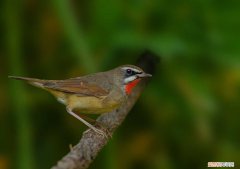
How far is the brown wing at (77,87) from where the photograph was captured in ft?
18.1

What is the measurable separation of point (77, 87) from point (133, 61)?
109 centimetres

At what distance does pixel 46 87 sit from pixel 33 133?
52.3 inches

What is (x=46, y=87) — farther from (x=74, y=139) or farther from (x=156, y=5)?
(x=156, y=5)

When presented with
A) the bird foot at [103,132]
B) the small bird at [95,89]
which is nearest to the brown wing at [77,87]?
the small bird at [95,89]

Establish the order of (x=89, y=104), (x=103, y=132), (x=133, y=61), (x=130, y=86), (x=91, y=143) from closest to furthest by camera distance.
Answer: (x=91, y=143), (x=103, y=132), (x=89, y=104), (x=130, y=86), (x=133, y=61)

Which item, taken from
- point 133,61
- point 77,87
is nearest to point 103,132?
point 77,87

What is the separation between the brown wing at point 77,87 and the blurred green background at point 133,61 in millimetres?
453

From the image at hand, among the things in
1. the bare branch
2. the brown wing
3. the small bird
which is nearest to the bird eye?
the small bird

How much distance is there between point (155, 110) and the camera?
6730 millimetres

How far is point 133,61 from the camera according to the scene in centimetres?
660

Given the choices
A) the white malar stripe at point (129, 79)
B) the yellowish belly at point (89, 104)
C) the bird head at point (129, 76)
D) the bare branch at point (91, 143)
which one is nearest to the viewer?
the bare branch at point (91, 143)

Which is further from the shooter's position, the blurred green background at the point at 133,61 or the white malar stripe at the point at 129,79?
the blurred green background at the point at 133,61

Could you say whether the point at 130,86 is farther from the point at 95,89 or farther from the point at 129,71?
the point at 95,89

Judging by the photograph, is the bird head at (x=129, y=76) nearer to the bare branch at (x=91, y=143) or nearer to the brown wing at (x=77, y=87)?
Answer: the bare branch at (x=91, y=143)
